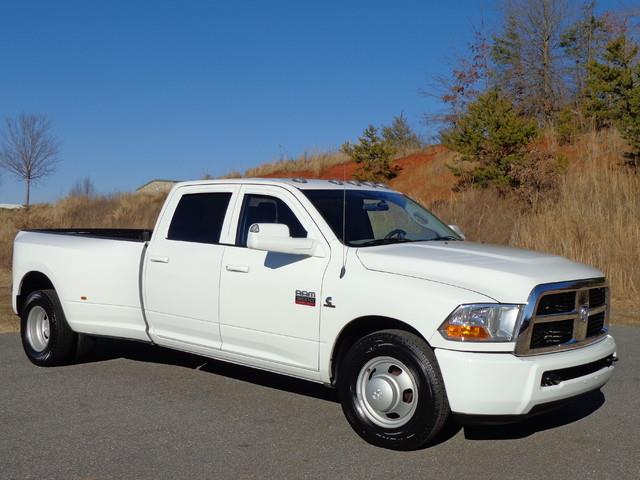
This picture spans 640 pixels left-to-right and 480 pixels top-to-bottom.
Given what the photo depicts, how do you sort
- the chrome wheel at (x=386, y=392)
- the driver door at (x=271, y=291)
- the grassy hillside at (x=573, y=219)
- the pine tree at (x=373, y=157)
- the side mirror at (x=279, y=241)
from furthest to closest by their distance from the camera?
the pine tree at (x=373, y=157) → the grassy hillside at (x=573, y=219) → the driver door at (x=271, y=291) → the side mirror at (x=279, y=241) → the chrome wheel at (x=386, y=392)

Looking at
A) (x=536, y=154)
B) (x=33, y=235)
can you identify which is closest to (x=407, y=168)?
(x=536, y=154)

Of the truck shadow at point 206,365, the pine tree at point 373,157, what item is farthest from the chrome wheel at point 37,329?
the pine tree at point 373,157

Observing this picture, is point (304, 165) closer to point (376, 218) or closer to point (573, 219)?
point (573, 219)

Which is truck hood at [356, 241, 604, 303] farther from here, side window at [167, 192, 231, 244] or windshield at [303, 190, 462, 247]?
side window at [167, 192, 231, 244]

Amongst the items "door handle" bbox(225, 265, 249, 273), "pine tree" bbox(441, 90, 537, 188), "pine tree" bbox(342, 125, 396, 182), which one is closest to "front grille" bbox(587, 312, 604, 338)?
"door handle" bbox(225, 265, 249, 273)

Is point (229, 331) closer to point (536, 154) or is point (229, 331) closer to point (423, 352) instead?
point (423, 352)

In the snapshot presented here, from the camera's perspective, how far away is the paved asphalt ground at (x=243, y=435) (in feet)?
15.2

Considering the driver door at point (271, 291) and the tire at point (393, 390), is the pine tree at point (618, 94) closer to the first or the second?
the driver door at point (271, 291)

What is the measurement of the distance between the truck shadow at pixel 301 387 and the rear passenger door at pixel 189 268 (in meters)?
0.89

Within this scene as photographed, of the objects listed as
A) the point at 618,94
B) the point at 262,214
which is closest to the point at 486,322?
the point at 262,214

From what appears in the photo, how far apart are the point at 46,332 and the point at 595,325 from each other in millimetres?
5327

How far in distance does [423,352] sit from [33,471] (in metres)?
2.53

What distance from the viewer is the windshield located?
5.86m

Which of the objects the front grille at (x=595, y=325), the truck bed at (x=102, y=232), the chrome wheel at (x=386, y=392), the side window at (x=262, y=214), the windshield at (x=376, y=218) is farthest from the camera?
the truck bed at (x=102, y=232)
